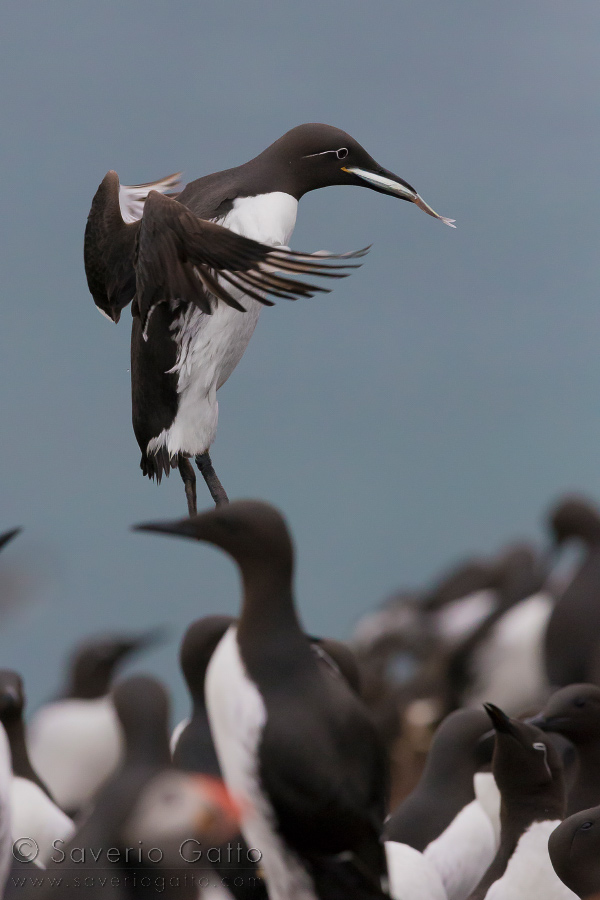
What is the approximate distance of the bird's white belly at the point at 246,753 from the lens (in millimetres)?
2658

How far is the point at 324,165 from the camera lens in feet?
13.5

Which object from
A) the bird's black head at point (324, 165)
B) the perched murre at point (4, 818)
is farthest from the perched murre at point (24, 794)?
the bird's black head at point (324, 165)

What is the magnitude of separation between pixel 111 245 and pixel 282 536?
6.36ft

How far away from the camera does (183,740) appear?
3902 millimetres

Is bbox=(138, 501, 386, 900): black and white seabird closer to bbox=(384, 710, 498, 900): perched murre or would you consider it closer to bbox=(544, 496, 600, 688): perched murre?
bbox=(384, 710, 498, 900): perched murre

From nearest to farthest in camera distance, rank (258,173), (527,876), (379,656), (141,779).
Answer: (141,779) → (527,876) → (258,173) → (379,656)

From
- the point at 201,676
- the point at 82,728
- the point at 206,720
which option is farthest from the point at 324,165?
the point at 82,728


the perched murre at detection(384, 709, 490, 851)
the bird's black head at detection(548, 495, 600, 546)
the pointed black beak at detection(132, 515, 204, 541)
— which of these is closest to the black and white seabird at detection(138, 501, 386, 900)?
the pointed black beak at detection(132, 515, 204, 541)

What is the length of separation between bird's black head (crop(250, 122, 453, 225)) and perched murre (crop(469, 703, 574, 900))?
5.29 ft

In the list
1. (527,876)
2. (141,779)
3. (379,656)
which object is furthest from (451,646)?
(141,779)

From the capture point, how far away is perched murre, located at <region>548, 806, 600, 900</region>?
3.51 meters

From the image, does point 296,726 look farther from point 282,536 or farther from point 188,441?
point 188,441

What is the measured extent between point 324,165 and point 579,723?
2064 millimetres

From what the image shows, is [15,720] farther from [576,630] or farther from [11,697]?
[576,630]
